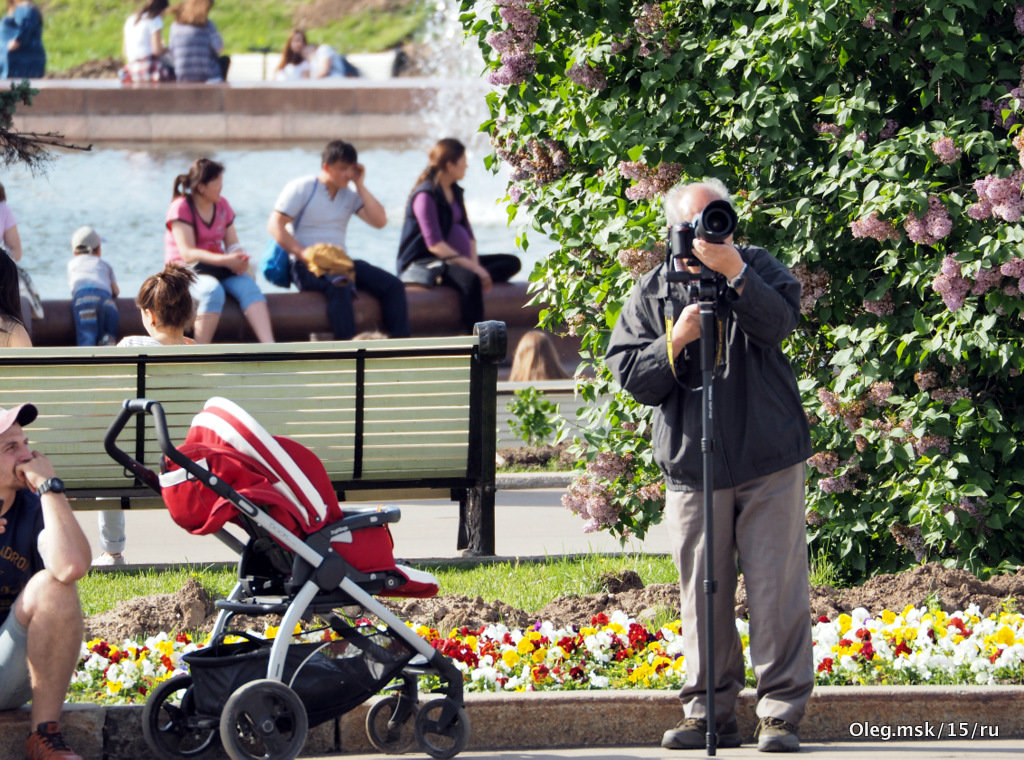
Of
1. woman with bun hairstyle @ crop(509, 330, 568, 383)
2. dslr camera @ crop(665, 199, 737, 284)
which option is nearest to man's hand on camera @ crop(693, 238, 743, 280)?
dslr camera @ crop(665, 199, 737, 284)

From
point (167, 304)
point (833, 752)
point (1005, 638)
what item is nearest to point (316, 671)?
point (833, 752)

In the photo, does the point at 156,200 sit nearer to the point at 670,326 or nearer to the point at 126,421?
the point at 126,421

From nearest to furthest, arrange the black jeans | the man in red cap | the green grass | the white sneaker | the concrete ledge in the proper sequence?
the man in red cap < the green grass < the white sneaker < the black jeans < the concrete ledge

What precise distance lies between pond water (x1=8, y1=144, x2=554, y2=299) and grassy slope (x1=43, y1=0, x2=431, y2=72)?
28.0 ft

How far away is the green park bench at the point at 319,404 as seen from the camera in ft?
25.0

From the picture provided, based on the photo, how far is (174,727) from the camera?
4949 mm

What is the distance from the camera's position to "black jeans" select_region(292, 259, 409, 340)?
13414 millimetres

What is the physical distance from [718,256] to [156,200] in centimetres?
2780

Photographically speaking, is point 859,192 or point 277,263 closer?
point 859,192

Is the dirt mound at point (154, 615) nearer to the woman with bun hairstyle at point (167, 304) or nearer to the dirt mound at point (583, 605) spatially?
the dirt mound at point (583, 605)

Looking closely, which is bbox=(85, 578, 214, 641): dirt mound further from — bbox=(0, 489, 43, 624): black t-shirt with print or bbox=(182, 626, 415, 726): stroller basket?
bbox=(182, 626, 415, 726): stroller basket

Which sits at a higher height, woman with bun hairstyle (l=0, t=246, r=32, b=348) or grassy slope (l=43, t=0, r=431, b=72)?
grassy slope (l=43, t=0, r=431, b=72)

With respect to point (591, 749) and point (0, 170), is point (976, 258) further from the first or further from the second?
point (0, 170)

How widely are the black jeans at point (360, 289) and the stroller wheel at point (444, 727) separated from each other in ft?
27.7
